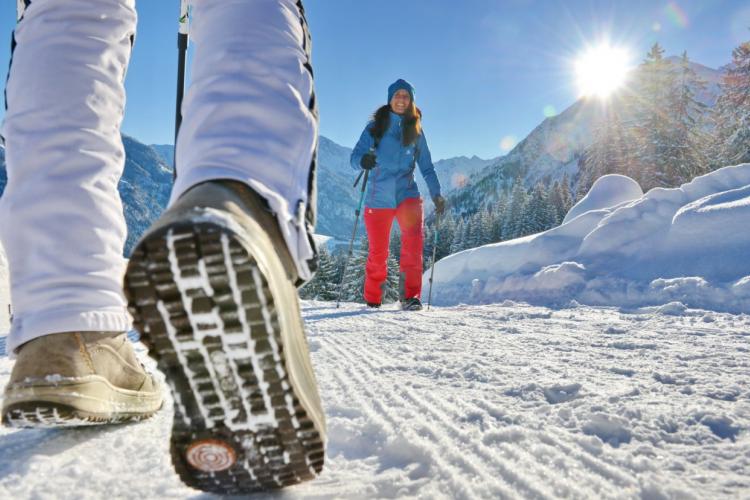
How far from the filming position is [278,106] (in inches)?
33.9

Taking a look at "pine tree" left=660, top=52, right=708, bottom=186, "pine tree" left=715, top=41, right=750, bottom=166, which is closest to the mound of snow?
"pine tree" left=715, top=41, right=750, bottom=166

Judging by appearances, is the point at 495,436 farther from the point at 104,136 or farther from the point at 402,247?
the point at 402,247

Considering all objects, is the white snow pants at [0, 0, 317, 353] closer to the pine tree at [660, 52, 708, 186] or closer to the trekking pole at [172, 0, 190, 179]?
the trekking pole at [172, 0, 190, 179]

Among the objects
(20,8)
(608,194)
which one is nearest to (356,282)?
(608,194)

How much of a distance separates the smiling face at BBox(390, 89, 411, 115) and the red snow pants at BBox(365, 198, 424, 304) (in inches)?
44.6

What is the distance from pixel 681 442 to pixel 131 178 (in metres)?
207

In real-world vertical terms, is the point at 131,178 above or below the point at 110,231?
above

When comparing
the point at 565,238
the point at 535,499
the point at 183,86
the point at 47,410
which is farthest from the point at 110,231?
the point at 565,238

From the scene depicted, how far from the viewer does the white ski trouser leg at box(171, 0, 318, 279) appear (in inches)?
31.0

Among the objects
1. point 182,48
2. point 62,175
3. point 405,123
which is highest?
point 405,123

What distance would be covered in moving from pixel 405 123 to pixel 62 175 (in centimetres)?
481

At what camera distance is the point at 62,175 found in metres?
1.03

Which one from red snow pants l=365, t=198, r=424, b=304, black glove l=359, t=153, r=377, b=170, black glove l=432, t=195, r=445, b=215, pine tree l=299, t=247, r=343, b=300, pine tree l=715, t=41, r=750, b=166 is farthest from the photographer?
pine tree l=299, t=247, r=343, b=300

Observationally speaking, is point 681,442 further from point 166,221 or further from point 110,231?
point 110,231
